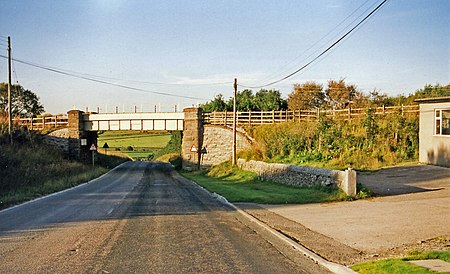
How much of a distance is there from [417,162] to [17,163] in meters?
26.4

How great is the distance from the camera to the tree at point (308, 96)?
76.2m

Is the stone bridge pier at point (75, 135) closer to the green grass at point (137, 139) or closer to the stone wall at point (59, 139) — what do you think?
the stone wall at point (59, 139)

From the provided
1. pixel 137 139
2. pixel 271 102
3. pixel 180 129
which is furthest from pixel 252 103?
pixel 137 139

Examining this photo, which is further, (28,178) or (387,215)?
(28,178)

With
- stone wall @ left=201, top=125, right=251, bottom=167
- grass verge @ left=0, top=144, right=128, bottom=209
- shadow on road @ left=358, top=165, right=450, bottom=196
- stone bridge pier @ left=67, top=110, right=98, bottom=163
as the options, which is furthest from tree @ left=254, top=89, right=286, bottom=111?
shadow on road @ left=358, top=165, right=450, bottom=196

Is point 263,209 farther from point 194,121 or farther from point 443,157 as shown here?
point 194,121

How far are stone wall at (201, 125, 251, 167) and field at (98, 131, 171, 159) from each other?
195 ft

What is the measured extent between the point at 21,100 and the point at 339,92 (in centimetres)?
5582

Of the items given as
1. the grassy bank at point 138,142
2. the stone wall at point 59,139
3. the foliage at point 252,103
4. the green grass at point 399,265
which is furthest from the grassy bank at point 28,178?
the grassy bank at point 138,142

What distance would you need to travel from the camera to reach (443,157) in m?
26.9

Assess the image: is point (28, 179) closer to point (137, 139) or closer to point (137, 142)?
point (137, 142)

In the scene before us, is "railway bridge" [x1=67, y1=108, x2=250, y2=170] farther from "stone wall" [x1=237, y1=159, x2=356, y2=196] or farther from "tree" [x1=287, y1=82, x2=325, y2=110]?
"tree" [x1=287, y1=82, x2=325, y2=110]

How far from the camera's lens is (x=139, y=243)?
419 inches

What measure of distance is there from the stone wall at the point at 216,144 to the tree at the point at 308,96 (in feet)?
81.8
